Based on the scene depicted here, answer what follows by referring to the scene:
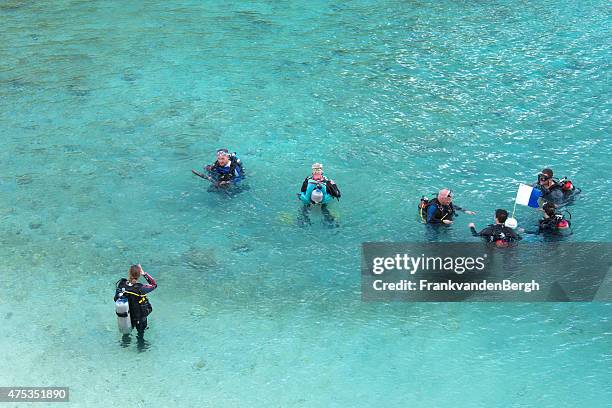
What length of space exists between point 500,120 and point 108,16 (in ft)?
44.2

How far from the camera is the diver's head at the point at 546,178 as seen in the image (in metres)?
15.4

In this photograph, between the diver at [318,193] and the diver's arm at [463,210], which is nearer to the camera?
the diver's arm at [463,210]

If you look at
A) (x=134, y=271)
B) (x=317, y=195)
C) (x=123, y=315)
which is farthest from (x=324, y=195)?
(x=123, y=315)

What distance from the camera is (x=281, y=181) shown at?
1709cm

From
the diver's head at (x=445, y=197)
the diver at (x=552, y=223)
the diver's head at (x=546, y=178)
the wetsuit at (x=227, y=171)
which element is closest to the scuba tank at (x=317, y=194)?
the wetsuit at (x=227, y=171)

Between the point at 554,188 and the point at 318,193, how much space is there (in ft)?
15.7

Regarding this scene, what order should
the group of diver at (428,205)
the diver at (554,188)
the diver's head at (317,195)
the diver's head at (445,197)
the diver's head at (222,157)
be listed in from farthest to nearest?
the diver's head at (222,157) < the diver's head at (317,195) < the diver at (554,188) < the diver's head at (445,197) < the group of diver at (428,205)

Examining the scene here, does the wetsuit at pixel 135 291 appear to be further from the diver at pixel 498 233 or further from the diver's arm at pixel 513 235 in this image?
the diver's arm at pixel 513 235

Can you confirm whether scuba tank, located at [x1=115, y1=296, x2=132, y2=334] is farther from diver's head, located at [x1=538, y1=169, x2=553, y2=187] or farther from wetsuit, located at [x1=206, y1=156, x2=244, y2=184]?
diver's head, located at [x1=538, y1=169, x2=553, y2=187]

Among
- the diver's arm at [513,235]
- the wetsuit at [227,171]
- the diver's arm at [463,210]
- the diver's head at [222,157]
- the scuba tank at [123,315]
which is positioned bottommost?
the scuba tank at [123,315]

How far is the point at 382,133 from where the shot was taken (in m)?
18.6

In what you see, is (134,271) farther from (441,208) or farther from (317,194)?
(441,208)

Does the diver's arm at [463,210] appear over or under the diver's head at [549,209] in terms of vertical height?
under

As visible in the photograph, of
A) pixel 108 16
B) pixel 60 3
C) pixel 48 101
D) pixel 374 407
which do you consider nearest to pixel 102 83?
pixel 48 101
